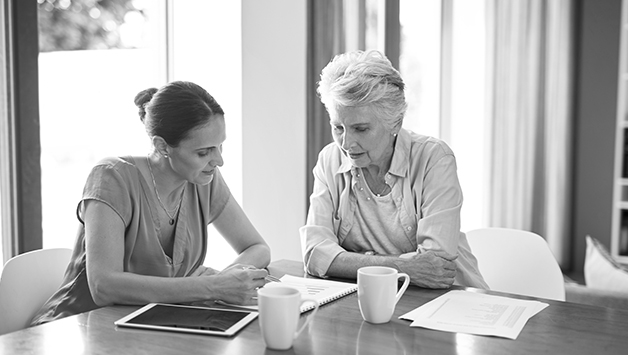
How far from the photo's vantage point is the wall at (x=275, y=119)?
2.95m

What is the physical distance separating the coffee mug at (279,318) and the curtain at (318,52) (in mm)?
2016

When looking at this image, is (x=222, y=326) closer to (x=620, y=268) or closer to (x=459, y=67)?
(x=620, y=268)

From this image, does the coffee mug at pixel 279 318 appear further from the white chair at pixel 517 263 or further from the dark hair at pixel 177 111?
the white chair at pixel 517 263

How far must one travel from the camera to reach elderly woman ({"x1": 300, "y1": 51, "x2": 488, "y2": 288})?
176 centimetres

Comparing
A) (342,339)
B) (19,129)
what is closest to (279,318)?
(342,339)

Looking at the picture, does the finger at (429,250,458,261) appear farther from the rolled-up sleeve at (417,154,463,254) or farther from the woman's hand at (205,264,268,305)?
the woman's hand at (205,264,268,305)

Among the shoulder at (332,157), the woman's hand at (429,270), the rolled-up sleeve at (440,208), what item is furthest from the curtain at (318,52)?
the woman's hand at (429,270)

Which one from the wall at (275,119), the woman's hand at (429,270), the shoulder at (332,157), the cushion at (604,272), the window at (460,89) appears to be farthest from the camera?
the window at (460,89)

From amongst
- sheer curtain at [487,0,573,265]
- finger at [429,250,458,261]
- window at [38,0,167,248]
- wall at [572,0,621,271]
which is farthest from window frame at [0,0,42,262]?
wall at [572,0,621,271]

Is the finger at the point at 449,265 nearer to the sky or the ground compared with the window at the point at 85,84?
nearer to the ground

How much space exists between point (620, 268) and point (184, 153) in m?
1.61

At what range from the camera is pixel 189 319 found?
1267 millimetres

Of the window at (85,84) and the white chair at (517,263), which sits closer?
the white chair at (517,263)

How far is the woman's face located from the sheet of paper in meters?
0.71
